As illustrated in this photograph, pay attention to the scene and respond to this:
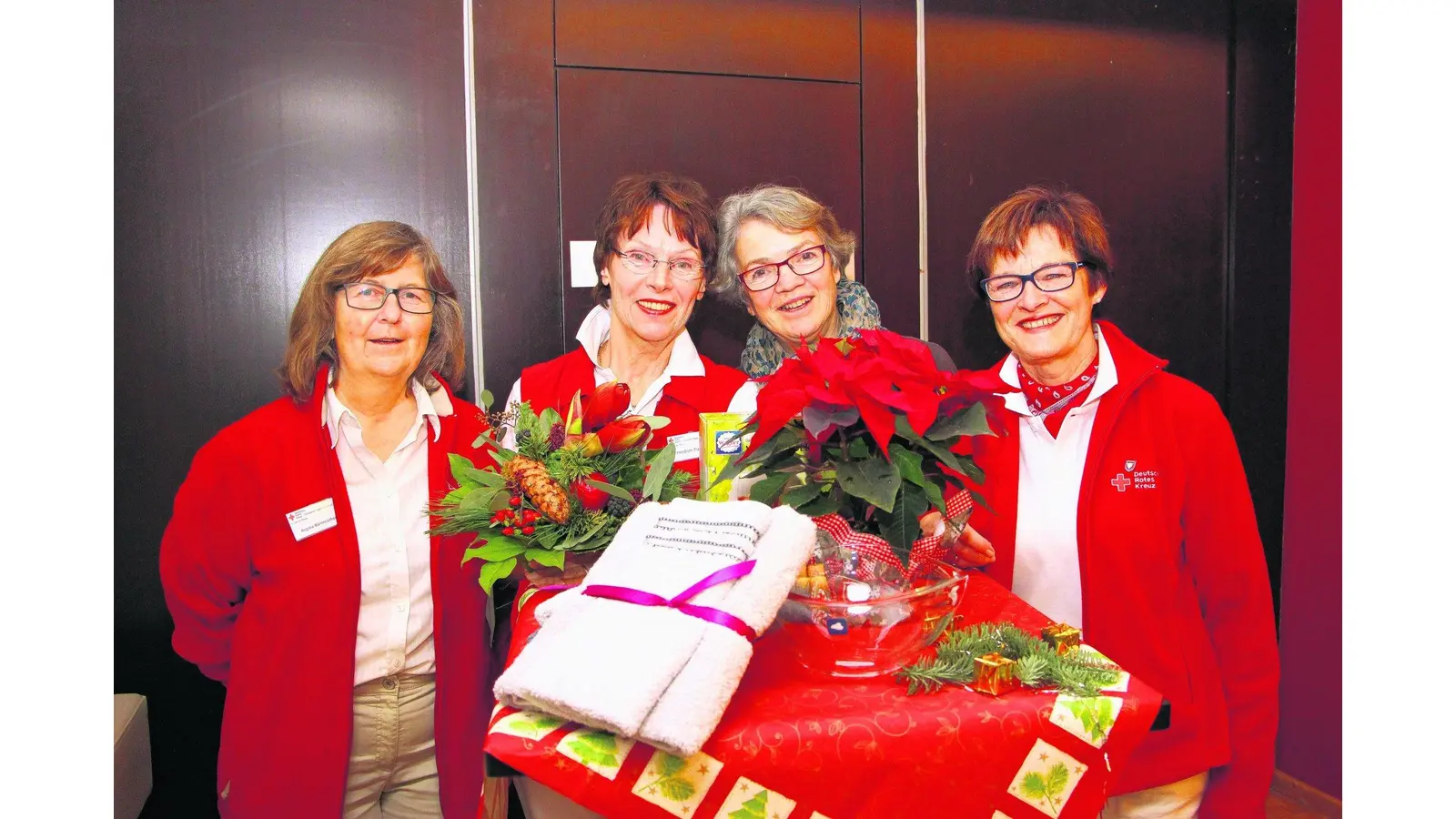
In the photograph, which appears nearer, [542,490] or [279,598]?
[542,490]

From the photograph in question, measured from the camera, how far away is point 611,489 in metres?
1.55

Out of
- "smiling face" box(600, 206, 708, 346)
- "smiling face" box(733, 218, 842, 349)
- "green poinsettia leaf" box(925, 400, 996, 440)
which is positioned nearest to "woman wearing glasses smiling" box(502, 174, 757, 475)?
→ "smiling face" box(600, 206, 708, 346)

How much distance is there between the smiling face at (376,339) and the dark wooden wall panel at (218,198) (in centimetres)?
49

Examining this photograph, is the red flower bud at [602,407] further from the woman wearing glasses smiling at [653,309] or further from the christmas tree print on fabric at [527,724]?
the christmas tree print on fabric at [527,724]

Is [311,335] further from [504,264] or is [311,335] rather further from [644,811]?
[644,811]

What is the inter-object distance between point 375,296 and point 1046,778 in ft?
5.97

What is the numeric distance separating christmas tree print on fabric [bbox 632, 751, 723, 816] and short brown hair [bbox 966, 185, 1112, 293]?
1.48m

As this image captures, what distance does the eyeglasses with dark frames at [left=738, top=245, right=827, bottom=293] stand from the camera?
227 centimetres

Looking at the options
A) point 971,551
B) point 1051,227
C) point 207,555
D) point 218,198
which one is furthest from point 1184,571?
point 218,198

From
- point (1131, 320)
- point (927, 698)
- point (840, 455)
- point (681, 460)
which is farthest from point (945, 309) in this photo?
point (927, 698)

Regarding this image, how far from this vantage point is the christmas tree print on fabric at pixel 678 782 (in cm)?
101

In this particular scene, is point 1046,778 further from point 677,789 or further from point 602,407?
point 602,407

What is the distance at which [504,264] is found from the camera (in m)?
2.67

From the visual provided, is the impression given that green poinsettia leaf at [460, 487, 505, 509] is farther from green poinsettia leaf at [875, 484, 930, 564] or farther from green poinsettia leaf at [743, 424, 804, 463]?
green poinsettia leaf at [875, 484, 930, 564]
